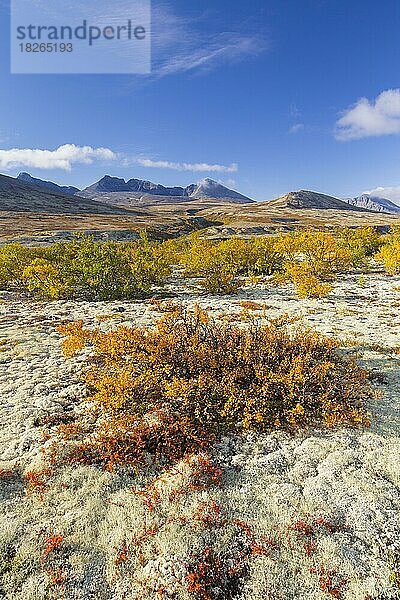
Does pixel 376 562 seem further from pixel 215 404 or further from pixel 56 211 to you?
pixel 56 211

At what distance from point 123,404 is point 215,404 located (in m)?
2.18

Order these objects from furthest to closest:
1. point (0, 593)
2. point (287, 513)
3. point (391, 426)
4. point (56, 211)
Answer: point (56, 211)
point (391, 426)
point (287, 513)
point (0, 593)

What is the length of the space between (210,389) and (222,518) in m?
3.04

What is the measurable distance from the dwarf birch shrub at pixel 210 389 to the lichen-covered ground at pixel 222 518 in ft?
1.65

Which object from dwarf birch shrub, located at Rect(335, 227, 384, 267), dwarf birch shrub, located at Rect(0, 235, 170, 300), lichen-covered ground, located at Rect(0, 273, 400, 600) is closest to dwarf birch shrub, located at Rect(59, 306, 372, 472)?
lichen-covered ground, located at Rect(0, 273, 400, 600)

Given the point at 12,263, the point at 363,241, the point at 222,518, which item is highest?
the point at 363,241

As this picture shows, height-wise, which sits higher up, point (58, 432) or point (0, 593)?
point (58, 432)

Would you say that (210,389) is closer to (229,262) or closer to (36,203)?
(229,262)

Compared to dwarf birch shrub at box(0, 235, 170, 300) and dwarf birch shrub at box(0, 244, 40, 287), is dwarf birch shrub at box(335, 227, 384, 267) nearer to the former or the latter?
dwarf birch shrub at box(0, 235, 170, 300)

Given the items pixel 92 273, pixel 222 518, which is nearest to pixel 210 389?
pixel 222 518

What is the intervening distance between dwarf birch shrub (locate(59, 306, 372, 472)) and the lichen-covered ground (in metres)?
0.50

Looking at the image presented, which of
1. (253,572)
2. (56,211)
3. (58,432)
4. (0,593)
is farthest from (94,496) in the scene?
(56,211)

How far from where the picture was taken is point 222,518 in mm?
5605

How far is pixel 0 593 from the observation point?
465 centimetres
